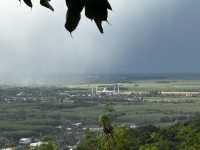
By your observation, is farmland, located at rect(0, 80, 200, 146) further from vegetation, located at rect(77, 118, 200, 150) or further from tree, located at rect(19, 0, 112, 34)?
tree, located at rect(19, 0, 112, 34)

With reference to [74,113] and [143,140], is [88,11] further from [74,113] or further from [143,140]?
[74,113]

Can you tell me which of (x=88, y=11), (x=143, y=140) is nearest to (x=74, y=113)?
(x=143, y=140)

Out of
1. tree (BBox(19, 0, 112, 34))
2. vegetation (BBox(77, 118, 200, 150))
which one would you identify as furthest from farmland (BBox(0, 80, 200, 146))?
tree (BBox(19, 0, 112, 34))

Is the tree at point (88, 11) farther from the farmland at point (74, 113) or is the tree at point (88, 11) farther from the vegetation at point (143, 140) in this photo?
the farmland at point (74, 113)

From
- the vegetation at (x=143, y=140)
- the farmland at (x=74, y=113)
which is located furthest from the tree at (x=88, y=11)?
the farmland at (x=74, y=113)

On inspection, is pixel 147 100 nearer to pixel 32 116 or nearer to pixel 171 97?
pixel 171 97

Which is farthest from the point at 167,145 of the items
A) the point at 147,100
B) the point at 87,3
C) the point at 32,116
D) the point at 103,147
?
the point at 147,100

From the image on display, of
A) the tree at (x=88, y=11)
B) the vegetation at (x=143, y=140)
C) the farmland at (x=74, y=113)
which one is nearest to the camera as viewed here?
the tree at (x=88, y=11)

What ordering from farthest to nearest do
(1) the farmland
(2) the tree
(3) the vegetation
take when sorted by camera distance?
(1) the farmland
(3) the vegetation
(2) the tree
